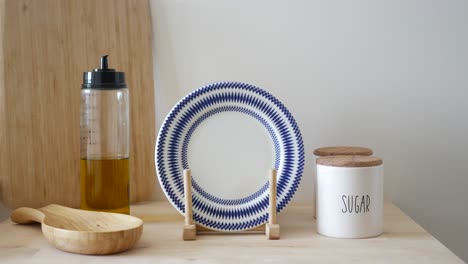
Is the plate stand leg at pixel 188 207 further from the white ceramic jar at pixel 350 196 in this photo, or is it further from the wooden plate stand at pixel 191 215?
the white ceramic jar at pixel 350 196

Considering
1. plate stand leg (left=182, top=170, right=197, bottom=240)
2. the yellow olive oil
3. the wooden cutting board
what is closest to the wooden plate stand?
plate stand leg (left=182, top=170, right=197, bottom=240)

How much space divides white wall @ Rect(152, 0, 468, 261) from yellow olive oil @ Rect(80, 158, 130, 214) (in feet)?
0.68

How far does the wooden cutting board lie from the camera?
1.03 meters

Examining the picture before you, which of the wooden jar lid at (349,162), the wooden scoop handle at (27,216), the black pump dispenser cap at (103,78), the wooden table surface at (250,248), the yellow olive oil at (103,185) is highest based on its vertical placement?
the black pump dispenser cap at (103,78)

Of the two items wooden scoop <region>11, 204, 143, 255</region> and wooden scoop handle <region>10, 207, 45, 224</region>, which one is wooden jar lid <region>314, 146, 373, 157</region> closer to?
wooden scoop <region>11, 204, 143, 255</region>

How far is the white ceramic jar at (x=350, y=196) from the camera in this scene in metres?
0.83

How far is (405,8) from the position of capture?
1117 mm

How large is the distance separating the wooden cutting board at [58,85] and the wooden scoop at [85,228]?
112 millimetres

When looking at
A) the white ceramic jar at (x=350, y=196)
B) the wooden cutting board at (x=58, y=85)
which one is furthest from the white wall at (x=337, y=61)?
the white ceramic jar at (x=350, y=196)

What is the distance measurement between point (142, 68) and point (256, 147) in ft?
1.00

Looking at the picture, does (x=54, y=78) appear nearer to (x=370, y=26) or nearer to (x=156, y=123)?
(x=156, y=123)

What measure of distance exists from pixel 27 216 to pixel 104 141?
179 millimetres

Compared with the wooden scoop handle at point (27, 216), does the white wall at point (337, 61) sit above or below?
above

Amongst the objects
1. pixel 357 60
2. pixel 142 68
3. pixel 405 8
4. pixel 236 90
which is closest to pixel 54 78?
pixel 142 68
